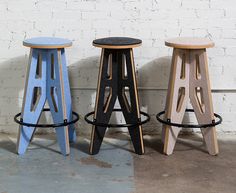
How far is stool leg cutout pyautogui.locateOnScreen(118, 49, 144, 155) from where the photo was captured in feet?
10.3

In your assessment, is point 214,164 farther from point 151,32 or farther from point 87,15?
point 87,15

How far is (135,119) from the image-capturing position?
10.4 ft

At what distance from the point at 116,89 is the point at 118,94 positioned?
4 cm

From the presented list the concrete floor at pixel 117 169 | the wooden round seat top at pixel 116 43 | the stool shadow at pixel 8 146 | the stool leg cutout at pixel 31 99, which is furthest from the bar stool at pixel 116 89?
the stool shadow at pixel 8 146

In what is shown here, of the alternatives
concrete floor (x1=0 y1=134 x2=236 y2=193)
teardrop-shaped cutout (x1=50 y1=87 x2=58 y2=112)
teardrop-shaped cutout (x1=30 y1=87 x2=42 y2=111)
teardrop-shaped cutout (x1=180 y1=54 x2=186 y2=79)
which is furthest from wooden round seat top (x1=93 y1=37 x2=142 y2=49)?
concrete floor (x1=0 y1=134 x2=236 y2=193)

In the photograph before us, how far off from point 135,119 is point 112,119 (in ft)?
1.69

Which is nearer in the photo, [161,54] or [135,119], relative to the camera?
[135,119]

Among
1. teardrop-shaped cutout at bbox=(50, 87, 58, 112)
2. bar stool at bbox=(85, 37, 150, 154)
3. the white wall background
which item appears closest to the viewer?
bar stool at bbox=(85, 37, 150, 154)

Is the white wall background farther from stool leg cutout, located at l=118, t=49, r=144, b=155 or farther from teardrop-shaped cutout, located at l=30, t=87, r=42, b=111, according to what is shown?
stool leg cutout, located at l=118, t=49, r=144, b=155

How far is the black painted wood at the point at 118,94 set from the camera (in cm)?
314

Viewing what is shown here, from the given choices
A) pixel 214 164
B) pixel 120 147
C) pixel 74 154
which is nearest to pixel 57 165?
pixel 74 154

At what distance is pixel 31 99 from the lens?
321 cm

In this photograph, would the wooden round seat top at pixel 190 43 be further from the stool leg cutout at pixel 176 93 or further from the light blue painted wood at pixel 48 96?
the light blue painted wood at pixel 48 96

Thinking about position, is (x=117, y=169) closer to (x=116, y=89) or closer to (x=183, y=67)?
(x=116, y=89)
